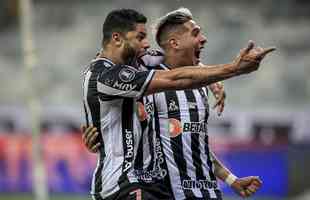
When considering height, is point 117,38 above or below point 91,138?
above

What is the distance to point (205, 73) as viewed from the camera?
6492 millimetres

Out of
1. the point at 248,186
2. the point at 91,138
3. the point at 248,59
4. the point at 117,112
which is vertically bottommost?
the point at 248,186

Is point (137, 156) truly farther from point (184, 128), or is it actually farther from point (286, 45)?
point (286, 45)

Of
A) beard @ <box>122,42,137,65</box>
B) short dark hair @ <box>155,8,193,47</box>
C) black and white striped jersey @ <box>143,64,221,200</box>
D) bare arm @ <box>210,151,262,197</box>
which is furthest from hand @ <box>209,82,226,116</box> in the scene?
beard @ <box>122,42,137,65</box>

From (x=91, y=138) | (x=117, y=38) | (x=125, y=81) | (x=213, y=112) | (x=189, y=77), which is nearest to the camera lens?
(x=189, y=77)

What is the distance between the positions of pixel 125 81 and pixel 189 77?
1.60 feet

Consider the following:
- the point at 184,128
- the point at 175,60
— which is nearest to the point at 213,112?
the point at 175,60

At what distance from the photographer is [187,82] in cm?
662

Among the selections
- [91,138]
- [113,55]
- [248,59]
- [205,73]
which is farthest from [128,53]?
[248,59]

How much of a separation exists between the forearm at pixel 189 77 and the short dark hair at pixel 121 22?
1.60 ft

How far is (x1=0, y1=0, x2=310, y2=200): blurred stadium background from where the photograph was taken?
60.3ft

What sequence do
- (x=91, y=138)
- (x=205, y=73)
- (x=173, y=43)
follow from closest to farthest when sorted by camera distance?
(x=205, y=73) < (x=91, y=138) < (x=173, y=43)

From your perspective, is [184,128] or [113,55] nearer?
[113,55]

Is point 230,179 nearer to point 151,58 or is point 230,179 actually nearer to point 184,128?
point 184,128
